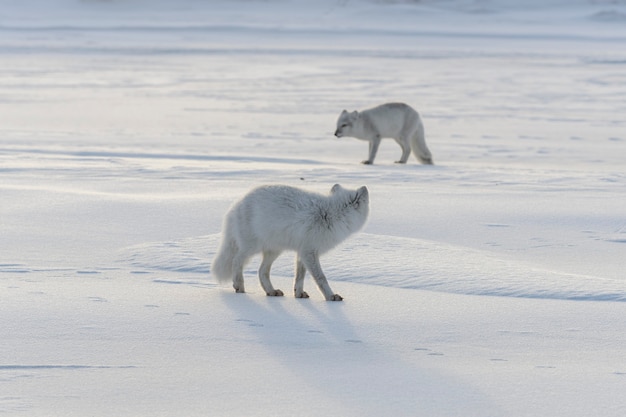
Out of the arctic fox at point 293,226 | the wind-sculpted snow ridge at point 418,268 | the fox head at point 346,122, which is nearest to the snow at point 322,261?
the wind-sculpted snow ridge at point 418,268

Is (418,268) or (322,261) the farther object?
(322,261)

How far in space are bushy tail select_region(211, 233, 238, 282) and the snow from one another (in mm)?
89

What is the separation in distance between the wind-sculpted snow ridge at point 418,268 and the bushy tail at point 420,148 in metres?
4.90

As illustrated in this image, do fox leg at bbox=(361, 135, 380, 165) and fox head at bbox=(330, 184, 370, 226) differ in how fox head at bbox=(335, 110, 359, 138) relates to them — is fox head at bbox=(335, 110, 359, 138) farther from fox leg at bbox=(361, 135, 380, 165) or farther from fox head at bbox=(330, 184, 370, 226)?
fox head at bbox=(330, 184, 370, 226)

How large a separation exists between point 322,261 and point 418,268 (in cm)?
50

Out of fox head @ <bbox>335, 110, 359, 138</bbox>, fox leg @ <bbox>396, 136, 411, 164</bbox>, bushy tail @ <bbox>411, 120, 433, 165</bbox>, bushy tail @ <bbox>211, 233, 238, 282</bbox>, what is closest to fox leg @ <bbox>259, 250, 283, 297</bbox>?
bushy tail @ <bbox>211, 233, 238, 282</bbox>

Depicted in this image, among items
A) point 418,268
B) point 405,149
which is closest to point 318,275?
point 418,268

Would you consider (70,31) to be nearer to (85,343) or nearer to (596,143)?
(596,143)

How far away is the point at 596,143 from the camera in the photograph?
11773 millimetres

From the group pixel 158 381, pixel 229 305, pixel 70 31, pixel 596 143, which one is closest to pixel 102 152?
pixel 596 143

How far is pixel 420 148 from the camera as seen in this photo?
34.9 ft

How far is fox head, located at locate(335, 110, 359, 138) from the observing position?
36.1 ft

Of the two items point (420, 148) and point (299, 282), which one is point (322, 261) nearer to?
point (299, 282)

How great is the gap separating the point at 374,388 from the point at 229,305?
1255 mm
